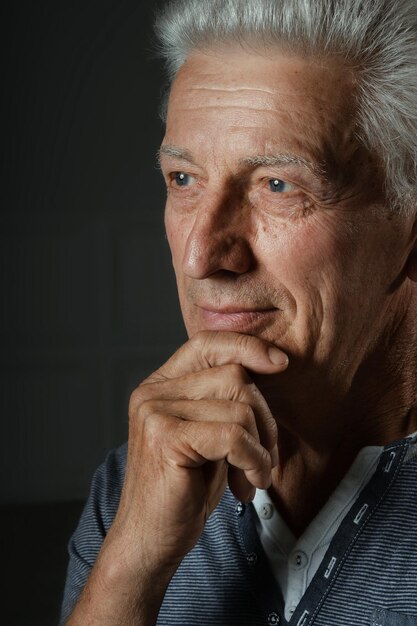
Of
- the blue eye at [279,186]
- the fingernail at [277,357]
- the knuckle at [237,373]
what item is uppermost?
the blue eye at [279,186]

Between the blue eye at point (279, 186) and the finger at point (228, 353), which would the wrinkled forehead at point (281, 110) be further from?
the finger at point (228, 353)

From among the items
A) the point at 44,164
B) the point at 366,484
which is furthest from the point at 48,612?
the point at 366,484

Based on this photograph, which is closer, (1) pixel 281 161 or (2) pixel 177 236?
(1) pixel 281 161

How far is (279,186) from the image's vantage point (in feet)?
6.00

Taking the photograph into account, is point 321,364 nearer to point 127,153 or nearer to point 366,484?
point 366,484

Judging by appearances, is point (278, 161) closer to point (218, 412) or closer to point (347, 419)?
point (218, 412)

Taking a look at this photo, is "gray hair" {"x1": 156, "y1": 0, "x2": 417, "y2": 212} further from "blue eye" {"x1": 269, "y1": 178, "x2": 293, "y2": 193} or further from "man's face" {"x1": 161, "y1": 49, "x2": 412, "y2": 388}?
"blue eye" {"x1": 269, "y1": 178, "x2": 293, "y2": 193}

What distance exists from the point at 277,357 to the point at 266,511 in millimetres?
393

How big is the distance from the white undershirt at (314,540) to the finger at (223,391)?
0.86 ft

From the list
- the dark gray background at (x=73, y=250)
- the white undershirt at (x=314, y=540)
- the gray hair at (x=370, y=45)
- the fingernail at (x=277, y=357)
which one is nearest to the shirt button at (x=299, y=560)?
the white undershirt at (x=314, y=540)

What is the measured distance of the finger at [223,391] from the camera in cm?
176

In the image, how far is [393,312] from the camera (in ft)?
6.54

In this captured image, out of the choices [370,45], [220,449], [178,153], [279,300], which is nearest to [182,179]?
[178,153]

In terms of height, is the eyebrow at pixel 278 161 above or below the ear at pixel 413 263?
above
